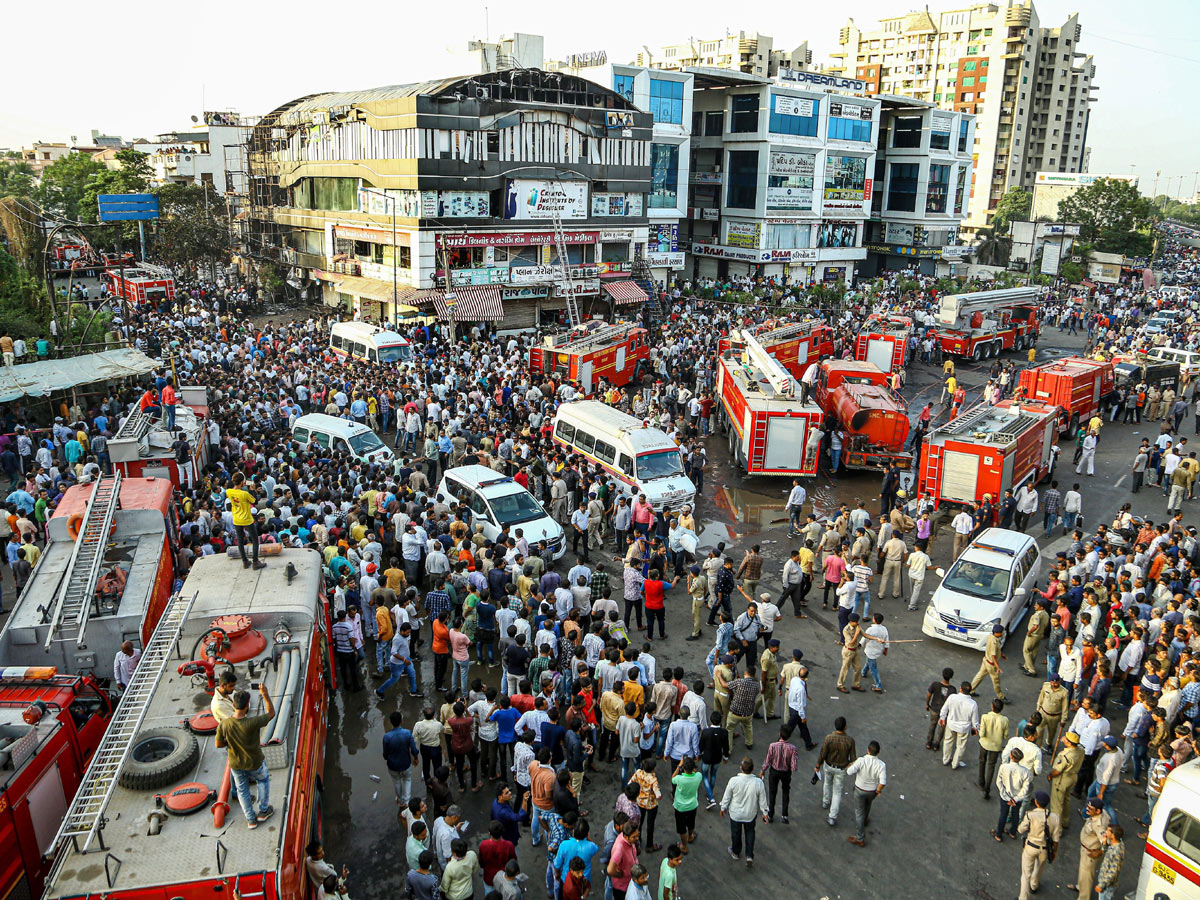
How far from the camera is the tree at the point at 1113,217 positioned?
244 ft

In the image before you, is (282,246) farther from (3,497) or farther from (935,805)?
(935,805)

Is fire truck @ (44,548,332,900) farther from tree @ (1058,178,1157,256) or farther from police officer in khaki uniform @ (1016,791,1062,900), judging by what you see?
tree @ (1058,178,1157,256)

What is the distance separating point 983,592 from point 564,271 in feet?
109

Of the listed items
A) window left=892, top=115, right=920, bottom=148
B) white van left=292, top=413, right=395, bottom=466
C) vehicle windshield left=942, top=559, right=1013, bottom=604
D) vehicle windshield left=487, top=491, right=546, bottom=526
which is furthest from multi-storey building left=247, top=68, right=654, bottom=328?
window left=892, top=115, right=920, bottom=148

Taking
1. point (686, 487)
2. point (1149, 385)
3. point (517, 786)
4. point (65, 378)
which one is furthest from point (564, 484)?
point (1149, 385)

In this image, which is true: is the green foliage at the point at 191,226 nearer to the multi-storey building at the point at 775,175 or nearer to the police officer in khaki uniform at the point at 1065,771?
the multi-storey building at the point at 775,175

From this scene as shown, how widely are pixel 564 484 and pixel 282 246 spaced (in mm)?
43284

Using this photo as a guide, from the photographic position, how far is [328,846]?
9500 millimetres

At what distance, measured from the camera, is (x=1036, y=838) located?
845 centimetres

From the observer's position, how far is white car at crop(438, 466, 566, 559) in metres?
16.2

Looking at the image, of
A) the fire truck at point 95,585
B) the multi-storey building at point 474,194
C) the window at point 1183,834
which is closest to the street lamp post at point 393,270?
the multi-storey building at point 474,194

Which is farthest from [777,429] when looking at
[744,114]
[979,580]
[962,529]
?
[744,114]

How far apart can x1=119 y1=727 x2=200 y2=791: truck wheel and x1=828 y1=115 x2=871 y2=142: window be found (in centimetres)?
6330

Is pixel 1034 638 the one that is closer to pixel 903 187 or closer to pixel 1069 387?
pixel 1069 387
